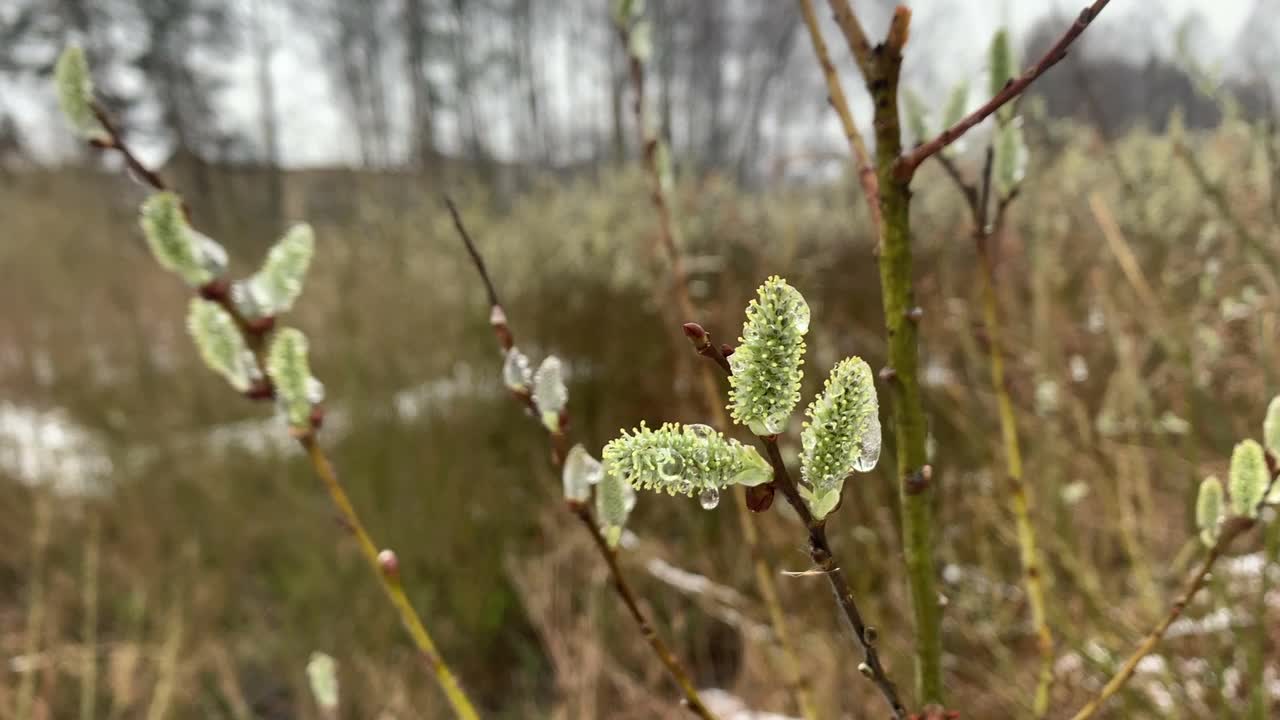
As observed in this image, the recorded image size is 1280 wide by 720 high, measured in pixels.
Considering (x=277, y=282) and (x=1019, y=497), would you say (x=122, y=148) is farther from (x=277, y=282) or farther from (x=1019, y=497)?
(x=1019, y=497)

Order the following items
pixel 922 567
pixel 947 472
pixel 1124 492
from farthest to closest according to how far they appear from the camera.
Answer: pixel 947 472
pixel 1124 492
pixel 922 567

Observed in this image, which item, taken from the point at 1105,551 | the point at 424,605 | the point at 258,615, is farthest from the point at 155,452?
the point at 1105,551

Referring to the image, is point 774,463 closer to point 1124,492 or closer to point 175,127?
point 1124,492

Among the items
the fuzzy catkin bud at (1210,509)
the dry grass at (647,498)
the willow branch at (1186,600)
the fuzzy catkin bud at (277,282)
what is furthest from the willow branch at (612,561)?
the dry grass at (647,498)

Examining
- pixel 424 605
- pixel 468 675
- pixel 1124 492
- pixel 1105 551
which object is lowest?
pixel 468 675

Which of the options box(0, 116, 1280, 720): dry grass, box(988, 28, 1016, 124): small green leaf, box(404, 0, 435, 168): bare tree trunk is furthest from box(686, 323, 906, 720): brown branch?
box(404, 0, 435, 168): bare tree trunk

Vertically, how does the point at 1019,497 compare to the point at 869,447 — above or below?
below

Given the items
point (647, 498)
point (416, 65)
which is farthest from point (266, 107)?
point (647, 498)
